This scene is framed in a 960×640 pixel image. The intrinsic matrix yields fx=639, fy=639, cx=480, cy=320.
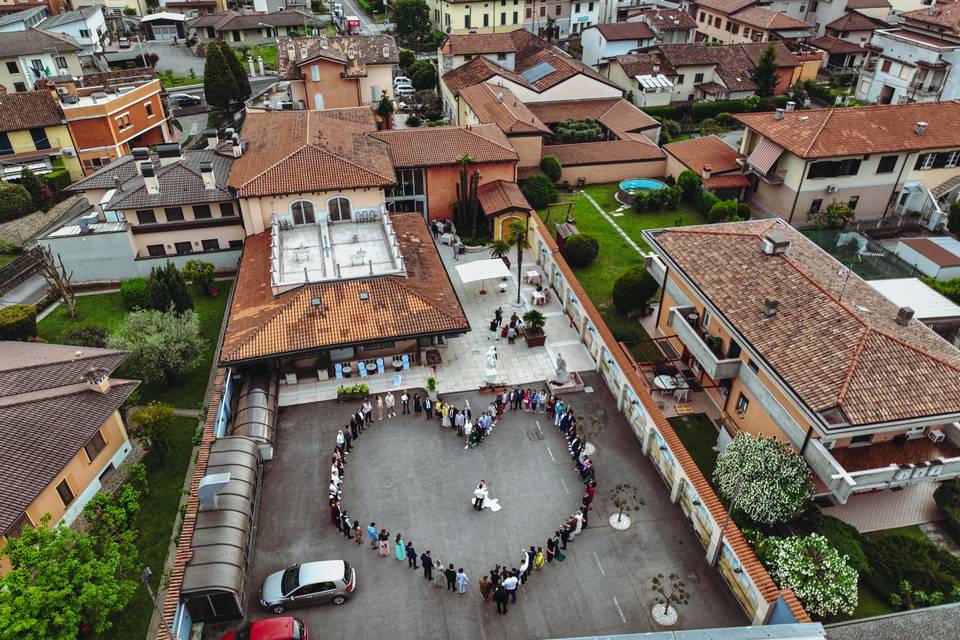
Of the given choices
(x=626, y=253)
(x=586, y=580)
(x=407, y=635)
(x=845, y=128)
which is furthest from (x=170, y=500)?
(x=845, y=128)

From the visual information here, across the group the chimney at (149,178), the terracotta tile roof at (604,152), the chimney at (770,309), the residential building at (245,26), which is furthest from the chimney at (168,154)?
the residential building at (245,26)

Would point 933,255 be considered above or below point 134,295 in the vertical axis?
above

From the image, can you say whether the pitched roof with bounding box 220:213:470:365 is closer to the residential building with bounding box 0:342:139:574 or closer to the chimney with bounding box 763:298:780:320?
the residential building with bounding box 0:342:139:574

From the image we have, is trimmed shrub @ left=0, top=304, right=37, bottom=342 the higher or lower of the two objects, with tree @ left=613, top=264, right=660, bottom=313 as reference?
lower

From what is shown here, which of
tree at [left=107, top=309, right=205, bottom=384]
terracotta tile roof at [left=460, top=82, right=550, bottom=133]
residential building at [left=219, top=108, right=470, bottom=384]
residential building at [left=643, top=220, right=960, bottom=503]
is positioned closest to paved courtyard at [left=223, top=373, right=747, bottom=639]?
Result: residential building at [left=219, top=108, right=470, bottom=384]

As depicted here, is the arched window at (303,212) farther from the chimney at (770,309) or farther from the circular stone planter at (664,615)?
the circular stone planter at (664,615)

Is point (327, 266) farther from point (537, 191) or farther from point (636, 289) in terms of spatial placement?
point (537, 191)

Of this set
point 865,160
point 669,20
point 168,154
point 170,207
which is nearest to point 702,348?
point 865,160
